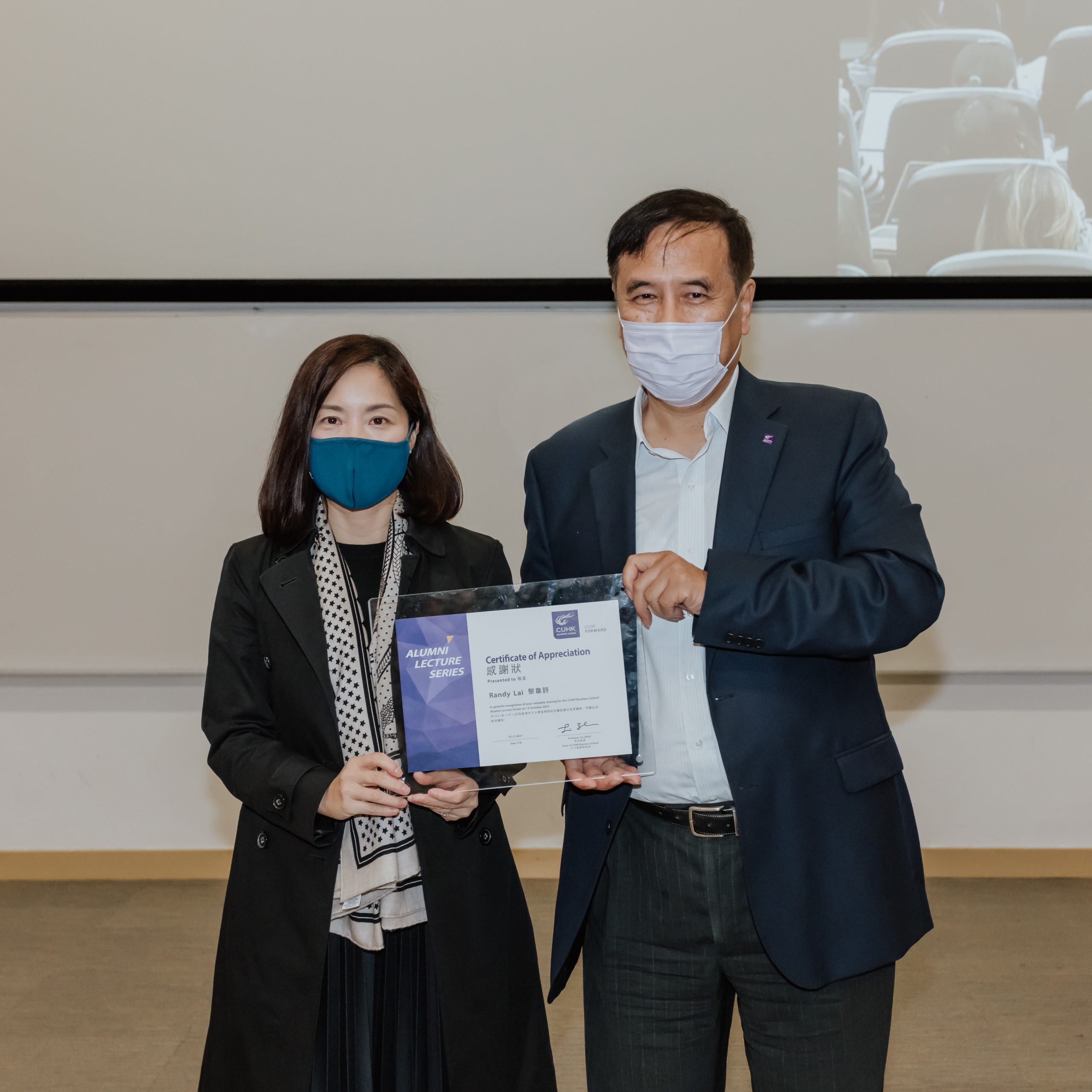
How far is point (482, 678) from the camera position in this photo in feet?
4.53

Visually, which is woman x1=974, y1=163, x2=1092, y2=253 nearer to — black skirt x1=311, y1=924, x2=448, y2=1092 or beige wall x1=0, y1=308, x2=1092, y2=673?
beige wall x1=0, y1=308, x2=1092, y2=673

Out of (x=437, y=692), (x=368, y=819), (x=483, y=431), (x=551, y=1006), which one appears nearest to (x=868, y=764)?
(x=437, y=692)

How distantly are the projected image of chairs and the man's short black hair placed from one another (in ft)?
6.10

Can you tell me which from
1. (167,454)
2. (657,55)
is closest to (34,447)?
(167,454)

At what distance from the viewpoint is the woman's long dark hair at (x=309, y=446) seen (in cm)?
157

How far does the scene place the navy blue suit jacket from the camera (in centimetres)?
132

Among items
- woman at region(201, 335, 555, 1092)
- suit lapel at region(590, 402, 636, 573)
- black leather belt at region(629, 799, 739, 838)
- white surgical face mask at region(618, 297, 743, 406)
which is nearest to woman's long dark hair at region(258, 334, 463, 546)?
woman at region(201, 335, 555, 1092)

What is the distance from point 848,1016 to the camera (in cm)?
139

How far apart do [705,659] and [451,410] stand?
2042 millimetres

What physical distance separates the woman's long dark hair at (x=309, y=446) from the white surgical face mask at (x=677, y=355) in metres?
0.39

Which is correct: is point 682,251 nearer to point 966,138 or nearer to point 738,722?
point 738,722

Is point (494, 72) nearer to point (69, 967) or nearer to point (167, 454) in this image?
point (167, 454)

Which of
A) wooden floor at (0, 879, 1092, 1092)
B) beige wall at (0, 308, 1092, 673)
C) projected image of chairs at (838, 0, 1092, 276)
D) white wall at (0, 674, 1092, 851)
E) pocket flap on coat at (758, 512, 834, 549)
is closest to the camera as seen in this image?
pocket flap on coat at (758, 512, 834, 549)

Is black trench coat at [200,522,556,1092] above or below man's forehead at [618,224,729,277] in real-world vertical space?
below
